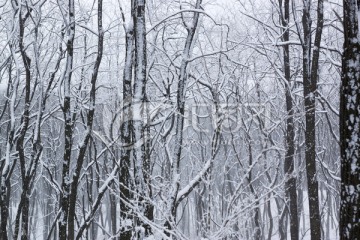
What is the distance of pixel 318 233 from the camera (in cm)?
815

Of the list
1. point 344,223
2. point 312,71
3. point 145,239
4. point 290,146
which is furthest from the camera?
point 290,146

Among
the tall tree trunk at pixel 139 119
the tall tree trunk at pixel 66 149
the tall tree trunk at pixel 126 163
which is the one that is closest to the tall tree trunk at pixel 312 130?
the tall tree trunk at pixel 139 119

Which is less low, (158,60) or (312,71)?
(158,60)

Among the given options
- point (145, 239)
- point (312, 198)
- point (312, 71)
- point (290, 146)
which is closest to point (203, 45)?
point (290, 146)

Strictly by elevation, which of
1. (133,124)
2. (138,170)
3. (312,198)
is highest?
(133,124)

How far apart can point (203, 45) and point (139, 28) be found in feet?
27.8

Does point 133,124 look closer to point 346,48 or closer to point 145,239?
point 145,239

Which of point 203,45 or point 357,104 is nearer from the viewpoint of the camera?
point 357,104

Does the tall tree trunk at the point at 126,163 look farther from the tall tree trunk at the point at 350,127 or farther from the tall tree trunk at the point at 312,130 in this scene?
the tall tree trunk at the point at 350,127

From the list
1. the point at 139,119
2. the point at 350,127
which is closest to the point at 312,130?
the point at 139,119

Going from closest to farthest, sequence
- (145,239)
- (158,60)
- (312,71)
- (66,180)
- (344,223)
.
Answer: (344,223), (145,239), (312,71), (66,180), (158,60)

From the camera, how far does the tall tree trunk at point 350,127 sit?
4202 millimetres


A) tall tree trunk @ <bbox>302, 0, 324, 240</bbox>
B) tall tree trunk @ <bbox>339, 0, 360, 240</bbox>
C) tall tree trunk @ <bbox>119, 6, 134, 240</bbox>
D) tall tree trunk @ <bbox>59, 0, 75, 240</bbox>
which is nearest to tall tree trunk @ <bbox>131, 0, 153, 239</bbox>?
tall tree trunk @ <bbox>119, 6, 134, 240</bbox>

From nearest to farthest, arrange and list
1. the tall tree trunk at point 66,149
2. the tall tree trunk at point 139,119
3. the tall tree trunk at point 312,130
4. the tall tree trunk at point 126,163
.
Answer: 1. the tall tree trunk at point 139,119
2. the tall tree trunk at point 126,163
3. the tall tree trunk at point 312,130
4. the tall tree trunk at point 66,149
